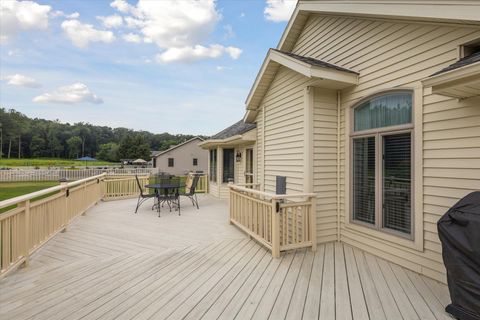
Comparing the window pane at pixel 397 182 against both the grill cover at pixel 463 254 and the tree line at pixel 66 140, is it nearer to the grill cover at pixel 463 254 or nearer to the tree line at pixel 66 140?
the grill cover at pixel 463 254

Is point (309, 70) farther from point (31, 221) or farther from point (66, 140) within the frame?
point (66, 140)

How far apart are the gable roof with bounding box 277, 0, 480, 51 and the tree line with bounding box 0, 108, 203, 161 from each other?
148 feet

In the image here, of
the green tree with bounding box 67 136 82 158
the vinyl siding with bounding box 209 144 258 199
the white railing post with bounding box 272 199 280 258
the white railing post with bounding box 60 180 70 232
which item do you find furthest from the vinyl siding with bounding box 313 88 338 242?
the green tree with bounding box 67 136 82 158

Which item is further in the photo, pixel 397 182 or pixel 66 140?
pixel 66 140

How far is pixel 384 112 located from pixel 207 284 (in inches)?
134

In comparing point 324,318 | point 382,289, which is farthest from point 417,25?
point 324,318

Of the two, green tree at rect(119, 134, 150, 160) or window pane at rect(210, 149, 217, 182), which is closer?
window pane at rect(210, 149, 217, 182)

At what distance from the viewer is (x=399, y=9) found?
3.25 metres

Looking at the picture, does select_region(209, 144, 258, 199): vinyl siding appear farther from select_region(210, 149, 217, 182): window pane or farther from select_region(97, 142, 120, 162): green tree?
select_region(97, 142, 120, 162): green tree

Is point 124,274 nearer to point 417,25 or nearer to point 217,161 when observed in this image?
point 417,25

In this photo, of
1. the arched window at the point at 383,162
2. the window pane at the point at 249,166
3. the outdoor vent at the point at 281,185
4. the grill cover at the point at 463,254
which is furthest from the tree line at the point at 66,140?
the grill cover at the point at 463,254

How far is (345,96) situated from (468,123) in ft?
6.29

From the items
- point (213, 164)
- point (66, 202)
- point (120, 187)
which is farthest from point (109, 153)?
point (66, 202)

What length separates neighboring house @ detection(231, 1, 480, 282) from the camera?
2.76 metres
